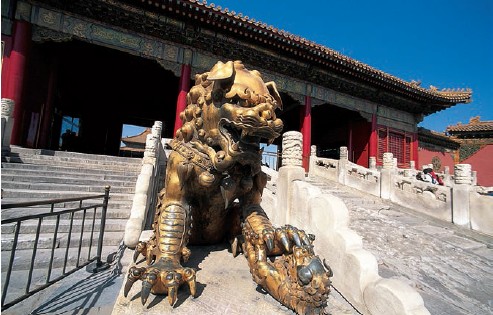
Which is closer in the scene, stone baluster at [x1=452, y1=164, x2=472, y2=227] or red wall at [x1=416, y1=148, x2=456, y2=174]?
stone baluster at [x1=452, y1=164, x2=472, y2=227]

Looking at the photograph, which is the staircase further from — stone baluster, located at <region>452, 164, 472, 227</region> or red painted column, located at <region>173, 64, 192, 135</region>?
stone baluster, located at <region>452, 164, 472, 227</region>

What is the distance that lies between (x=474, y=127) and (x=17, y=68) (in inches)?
1007

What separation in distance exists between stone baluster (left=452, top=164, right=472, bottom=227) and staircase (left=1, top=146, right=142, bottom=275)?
747cm

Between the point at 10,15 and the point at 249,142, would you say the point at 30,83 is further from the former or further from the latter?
the point at 249,142

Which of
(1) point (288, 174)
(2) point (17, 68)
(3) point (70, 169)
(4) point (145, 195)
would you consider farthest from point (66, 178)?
(1) point (288, 174)

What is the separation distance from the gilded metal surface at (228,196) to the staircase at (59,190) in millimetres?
2339

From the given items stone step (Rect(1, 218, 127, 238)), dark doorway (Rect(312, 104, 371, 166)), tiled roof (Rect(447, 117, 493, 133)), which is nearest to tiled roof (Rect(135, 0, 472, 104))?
dark doorway (Rect(312, 104, 371, 166))

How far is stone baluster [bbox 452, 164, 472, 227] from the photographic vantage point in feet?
19.8

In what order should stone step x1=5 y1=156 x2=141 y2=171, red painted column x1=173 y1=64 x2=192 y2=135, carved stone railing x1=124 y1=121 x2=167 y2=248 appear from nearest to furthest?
carved stone railing x1=124 y1=121 x2=167 y2=248, stone step x1=5 y1=156 x2=141 y2=171, red painted column x1=173 y1=64 x2=192 y2=135

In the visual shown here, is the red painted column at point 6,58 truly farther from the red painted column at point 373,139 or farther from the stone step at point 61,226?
the red painted column at point 373,139

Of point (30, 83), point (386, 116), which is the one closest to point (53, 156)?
point (30, 83)

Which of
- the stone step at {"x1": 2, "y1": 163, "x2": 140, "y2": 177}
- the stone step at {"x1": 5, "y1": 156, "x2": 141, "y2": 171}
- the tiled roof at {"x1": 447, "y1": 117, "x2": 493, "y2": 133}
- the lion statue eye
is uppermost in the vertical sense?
the tiled roof at {"x1": 447, "y1": 117, "x2": 493, "y2": 133}

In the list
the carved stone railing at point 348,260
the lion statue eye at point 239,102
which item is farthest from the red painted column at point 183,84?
the lion statue eye at point 239,102

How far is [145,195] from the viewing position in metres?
3.16
